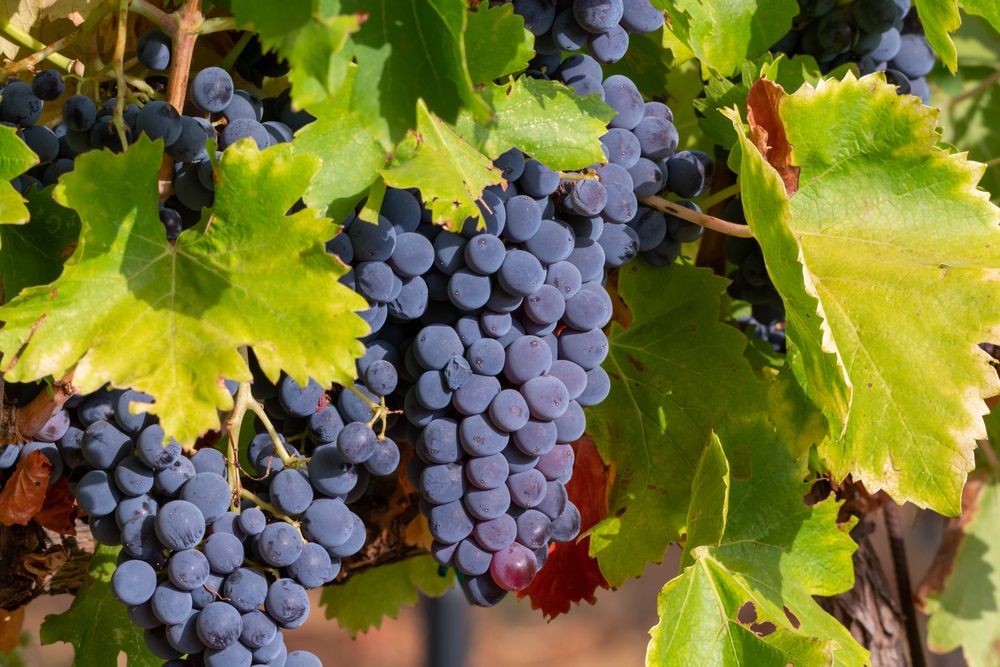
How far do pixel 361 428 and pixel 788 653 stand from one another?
1.36 feet

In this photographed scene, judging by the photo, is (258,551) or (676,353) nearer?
(258,551)

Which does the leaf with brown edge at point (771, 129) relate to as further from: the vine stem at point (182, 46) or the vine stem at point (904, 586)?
the vine stem at point (904, 586)

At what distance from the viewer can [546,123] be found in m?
0.71

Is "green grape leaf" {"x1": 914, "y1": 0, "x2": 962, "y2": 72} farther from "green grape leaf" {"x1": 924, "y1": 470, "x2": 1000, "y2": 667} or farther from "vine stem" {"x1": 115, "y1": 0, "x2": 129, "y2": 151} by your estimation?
"green grape leaf" {"x1": 924, "y1": 470, "x2": 1000, "y2": 667}

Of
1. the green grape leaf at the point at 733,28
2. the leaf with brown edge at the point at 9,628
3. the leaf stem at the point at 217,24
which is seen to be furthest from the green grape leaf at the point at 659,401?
the leaf with brown edge at the point at 9,628

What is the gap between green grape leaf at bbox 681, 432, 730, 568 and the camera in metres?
0.78

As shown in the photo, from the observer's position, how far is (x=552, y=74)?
0.79 metres

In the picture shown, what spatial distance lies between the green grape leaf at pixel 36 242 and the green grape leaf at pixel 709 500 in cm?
55

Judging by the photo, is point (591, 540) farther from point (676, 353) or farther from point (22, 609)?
point (22, 609)

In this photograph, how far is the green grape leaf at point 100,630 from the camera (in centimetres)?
89

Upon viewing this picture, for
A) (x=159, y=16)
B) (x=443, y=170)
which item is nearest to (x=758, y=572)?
(x=443, y=170)

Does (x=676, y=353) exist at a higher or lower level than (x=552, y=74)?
lower

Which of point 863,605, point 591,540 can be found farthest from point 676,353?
point 863,605

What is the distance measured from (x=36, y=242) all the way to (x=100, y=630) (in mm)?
412
